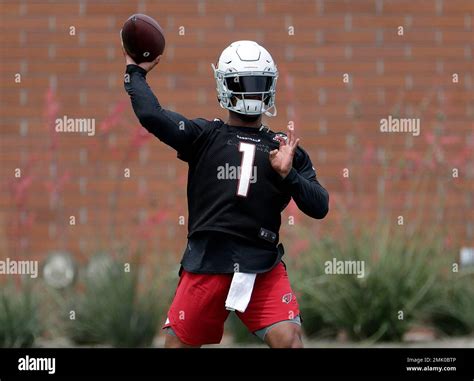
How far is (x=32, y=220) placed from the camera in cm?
1144

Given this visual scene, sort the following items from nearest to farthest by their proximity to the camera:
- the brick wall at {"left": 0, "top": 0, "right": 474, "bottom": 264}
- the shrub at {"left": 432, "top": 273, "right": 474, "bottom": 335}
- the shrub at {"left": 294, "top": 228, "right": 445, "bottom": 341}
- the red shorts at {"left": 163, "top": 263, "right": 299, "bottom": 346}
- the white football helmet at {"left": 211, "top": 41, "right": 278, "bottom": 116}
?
the red shorts at {"left": 163, "top": 263, "right": 299, "bottom": 346}, the white football helmet at {"left": 211, "top": 41, "right": 278, "bottom": 116}, the shrub at {"left": 294, "top": 228, "right": 445, "bottom": 341}, the shrub at {"left": 432, "top": 273, "right": 474, "bottom": 335}, the brick wall at {"left": 0, "top": 0, "right": 474, "bottom": 264}

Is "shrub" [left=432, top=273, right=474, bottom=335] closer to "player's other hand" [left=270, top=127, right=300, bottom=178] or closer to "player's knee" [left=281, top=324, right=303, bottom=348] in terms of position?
"player's knee" [left=281, top=324, right=303, bottom=348]

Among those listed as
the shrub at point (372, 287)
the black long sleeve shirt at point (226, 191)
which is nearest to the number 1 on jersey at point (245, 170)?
the black long sleeve shirt at point (226, 191)

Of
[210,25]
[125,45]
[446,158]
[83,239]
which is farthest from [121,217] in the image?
[125,45]

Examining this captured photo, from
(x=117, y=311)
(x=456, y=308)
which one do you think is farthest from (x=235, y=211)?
(x=456, y=308)

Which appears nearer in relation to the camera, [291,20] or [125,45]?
[125,45]

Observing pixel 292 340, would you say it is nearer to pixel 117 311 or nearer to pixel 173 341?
pixel 173 341

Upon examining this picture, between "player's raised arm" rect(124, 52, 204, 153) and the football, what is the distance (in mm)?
62

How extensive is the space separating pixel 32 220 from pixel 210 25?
8.57 feet

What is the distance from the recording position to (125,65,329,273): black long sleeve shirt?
6.24 m

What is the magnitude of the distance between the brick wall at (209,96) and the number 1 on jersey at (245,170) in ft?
16.8

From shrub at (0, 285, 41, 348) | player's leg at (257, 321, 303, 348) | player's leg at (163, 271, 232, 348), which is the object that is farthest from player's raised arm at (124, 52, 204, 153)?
shrub at (0, 285, 41, 348)

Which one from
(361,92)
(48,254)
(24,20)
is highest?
(24,20)

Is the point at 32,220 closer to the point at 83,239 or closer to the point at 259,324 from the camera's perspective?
the point at 83,239
